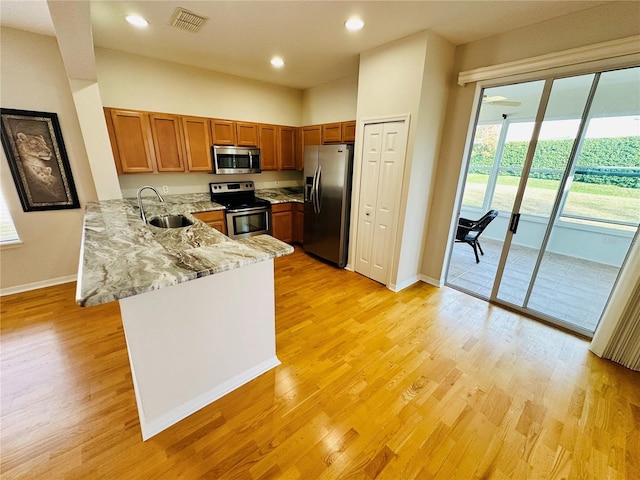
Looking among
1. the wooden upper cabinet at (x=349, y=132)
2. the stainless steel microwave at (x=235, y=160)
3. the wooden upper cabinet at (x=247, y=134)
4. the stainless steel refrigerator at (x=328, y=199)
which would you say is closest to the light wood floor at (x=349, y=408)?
the stainless steel refrigerator at (x=328, y=199)

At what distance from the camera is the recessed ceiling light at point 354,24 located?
226cm

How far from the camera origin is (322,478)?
1306 millimetres

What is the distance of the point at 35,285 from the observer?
9.98ft

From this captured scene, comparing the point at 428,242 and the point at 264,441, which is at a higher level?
the point at 428,242

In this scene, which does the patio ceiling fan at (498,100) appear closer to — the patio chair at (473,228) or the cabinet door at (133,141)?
the patio chair at (473,228)

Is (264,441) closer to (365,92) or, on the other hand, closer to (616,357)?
(616,357)

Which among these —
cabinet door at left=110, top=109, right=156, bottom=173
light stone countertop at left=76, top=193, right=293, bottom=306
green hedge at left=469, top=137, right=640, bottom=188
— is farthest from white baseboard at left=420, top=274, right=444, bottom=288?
cabinet door at left=110, top=109, right=156, bottom=173

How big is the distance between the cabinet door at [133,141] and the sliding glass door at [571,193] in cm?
412

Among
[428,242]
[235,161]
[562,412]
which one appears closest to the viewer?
[562,412]

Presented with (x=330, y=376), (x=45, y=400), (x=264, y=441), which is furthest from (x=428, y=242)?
(x=45, y=400)

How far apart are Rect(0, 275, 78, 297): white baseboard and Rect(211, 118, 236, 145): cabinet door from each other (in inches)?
104

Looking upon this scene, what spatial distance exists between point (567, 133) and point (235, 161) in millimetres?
4000

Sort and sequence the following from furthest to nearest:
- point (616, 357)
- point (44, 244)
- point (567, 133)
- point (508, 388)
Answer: point (44, 244), point (567, 133), point (616, 357), point (508, 388)

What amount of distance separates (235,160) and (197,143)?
57cm
